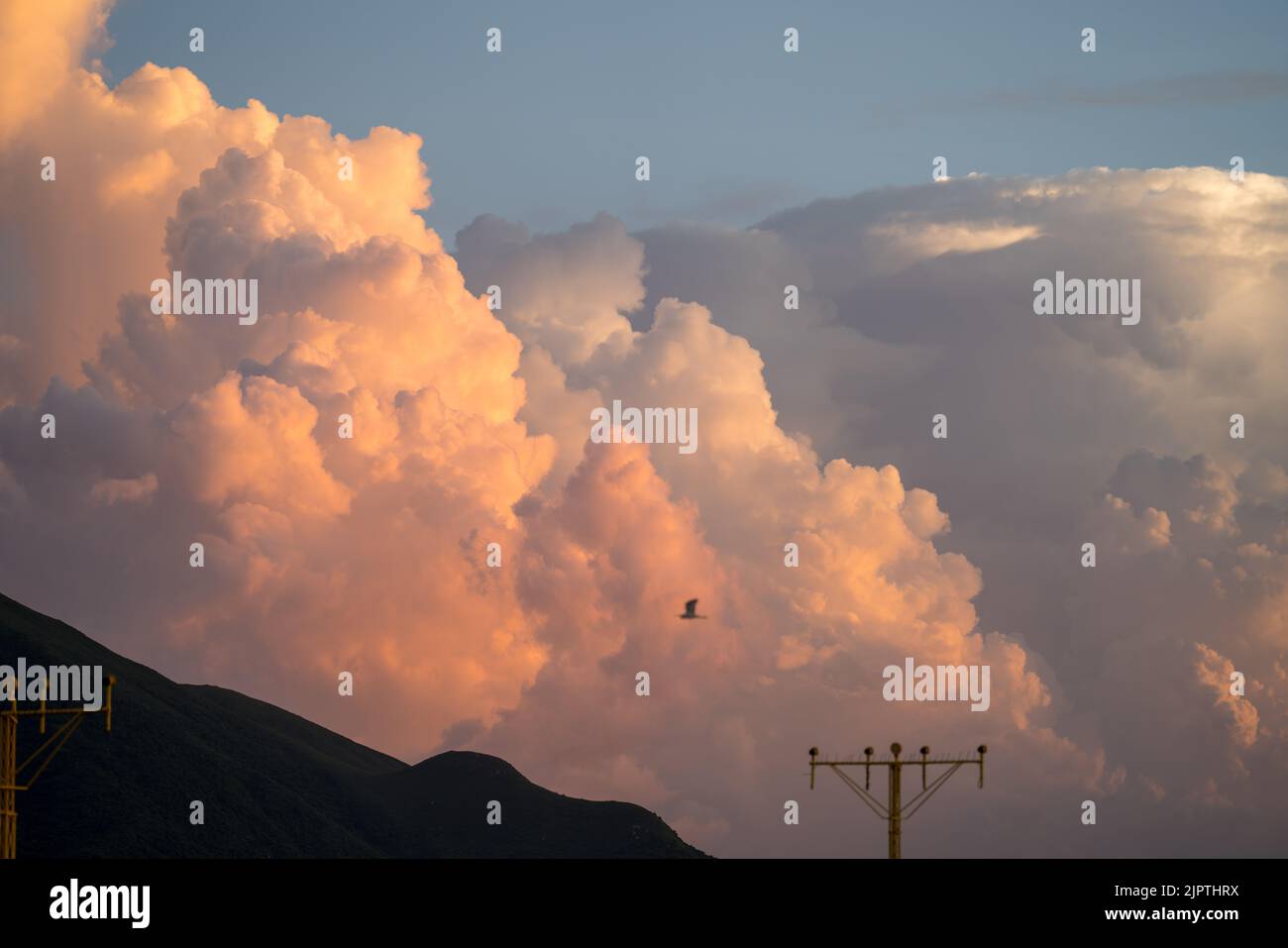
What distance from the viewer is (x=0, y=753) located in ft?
400
